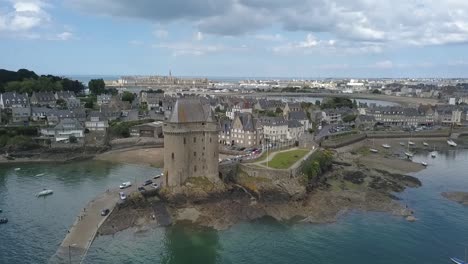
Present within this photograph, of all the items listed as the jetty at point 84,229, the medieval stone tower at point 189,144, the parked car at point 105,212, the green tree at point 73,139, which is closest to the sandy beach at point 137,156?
the green tree at point 73,139

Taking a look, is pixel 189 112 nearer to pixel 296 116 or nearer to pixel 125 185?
pixel 125 185

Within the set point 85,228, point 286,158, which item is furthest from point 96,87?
point 85,228

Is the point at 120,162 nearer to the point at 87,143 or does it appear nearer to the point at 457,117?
the point at 87,143

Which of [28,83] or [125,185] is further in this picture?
[28,83]

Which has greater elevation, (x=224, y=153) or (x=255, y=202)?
(x=224, y=153)

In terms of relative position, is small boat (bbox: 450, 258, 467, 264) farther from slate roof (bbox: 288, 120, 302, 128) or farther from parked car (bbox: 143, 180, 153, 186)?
slate roof (bbox: 288, 120, 302, 128)

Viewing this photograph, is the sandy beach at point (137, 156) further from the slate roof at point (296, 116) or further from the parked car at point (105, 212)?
the slate roof at point (296, 116)

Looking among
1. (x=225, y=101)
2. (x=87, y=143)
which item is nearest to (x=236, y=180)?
(x=87, y=143)
